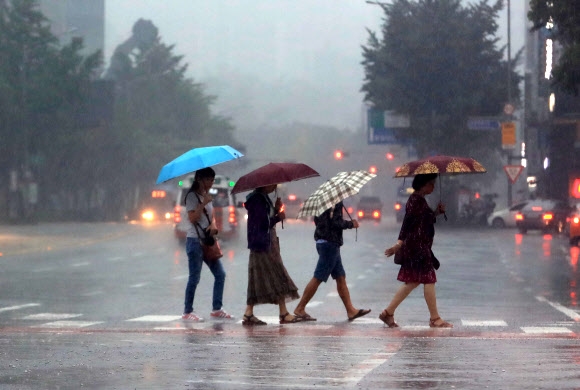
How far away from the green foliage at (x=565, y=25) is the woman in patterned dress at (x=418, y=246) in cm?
2130

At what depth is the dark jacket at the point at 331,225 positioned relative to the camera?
51.6ft

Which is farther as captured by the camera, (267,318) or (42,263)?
(42,263)

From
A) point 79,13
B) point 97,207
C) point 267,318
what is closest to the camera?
point 267,318

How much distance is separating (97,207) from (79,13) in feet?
123

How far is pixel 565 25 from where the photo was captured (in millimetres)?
35719

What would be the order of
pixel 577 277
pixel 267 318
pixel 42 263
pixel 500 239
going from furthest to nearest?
pixel 500 239
pixel 42 263
pixel 577 277
pixel 267 318

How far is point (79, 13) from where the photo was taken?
140 metres

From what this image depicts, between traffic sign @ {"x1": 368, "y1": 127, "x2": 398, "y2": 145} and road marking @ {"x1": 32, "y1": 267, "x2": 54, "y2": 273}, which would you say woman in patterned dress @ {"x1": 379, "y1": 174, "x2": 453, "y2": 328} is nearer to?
road marking @ {"x1": 32, "y1": 267, "x2": 54, "y2": 273}

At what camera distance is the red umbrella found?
49.7ft

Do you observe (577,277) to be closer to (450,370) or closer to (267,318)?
(267,318)

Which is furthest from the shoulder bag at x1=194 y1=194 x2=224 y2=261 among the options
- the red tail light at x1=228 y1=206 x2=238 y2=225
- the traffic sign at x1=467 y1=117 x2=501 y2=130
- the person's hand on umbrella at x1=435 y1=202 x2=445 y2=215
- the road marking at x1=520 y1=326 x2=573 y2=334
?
the traffic sign at x1=467 y1=117 x2=501 y2=130

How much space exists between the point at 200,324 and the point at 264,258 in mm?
1067

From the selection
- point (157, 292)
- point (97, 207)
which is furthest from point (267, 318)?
point (97, 207)

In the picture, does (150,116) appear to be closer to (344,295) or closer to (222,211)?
(222,211)
